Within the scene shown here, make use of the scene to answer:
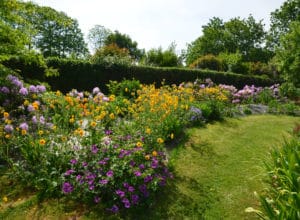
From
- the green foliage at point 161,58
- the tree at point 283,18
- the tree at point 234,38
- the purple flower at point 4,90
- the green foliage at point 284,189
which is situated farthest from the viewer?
the tree at point 234,38

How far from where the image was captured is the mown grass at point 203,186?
3.70 meters

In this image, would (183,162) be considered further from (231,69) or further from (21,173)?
(231,69)

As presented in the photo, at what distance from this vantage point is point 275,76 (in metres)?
21.8

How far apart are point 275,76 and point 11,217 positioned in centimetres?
2190

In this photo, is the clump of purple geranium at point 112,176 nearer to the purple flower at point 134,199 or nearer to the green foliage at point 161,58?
the purple flower at point 134,199

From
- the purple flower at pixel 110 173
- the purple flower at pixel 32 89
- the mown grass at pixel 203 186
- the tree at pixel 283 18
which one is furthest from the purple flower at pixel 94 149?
the tree at pixel 283 18

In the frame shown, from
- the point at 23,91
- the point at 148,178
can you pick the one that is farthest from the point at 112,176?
the point at 23,91

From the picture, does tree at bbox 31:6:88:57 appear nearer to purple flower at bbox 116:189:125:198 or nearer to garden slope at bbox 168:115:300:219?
garden slope at bbox 168:115:300:219

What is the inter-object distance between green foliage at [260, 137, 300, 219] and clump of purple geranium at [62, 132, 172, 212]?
1511 mm

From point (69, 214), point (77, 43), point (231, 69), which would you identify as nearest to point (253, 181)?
point (69, 214)

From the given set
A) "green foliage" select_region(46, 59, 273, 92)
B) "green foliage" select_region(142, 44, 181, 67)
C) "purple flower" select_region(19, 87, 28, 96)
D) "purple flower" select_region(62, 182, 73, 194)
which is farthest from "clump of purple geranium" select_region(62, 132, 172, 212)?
"green foliage" select_region(142, 44, 181, 67)

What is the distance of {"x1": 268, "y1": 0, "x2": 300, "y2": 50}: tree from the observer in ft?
102

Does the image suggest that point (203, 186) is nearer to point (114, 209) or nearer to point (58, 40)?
point (114, 209)

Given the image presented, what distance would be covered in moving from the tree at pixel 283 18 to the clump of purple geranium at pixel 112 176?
30.7 metres
